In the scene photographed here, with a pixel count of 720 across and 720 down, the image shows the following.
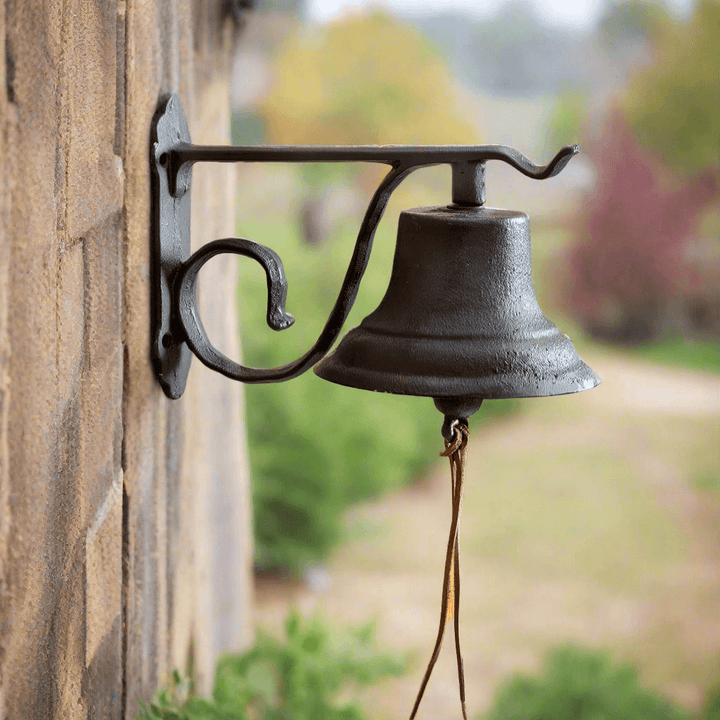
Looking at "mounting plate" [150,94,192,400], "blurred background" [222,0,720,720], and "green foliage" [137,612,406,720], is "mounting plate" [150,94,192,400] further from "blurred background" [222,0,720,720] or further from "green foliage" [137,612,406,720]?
"blurred background" [222,0,720,720]

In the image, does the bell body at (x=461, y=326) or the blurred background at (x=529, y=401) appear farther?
the blurred background at (x=529, y=401)

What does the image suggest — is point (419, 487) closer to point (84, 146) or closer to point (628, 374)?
point (628, 374)

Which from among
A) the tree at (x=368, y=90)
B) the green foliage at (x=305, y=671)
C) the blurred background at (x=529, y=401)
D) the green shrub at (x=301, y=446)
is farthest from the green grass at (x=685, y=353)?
the green foliage at (x=305, y=671)

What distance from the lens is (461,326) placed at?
0.71m

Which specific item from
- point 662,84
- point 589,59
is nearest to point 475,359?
point 662,84

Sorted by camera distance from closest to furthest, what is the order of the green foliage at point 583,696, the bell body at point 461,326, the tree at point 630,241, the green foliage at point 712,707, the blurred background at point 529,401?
1. the bell body at point 461,326
2. the green foliage at point 583,696
3. the green foliage at point 712,707
4. the blurred background at point 529,401
5. the tree at point 630,241

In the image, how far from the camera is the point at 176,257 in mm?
806

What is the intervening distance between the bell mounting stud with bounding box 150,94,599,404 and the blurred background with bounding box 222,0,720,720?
2.67 feet

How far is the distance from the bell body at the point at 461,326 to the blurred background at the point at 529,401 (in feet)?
2.69

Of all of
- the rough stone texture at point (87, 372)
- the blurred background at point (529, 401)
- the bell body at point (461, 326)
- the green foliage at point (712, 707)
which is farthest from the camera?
the blurred background at point (529, 401)

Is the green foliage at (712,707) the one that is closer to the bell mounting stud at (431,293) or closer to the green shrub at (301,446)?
the green shrub at (301,446)

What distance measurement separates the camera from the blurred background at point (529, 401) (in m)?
3.27

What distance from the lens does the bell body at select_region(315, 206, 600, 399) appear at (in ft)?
2.25

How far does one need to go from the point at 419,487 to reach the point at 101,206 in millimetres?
4308
